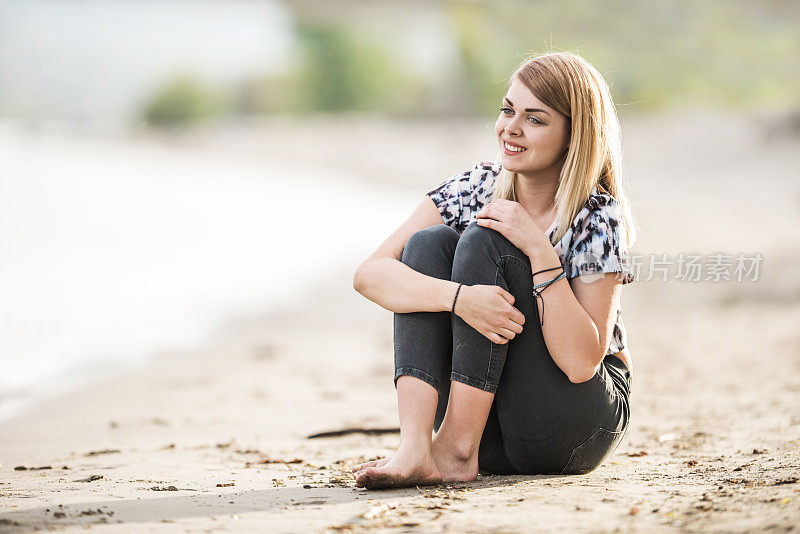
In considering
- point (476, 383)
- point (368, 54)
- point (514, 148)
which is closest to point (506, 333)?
point (476, 383)

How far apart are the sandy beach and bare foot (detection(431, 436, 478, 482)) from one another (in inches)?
1.0

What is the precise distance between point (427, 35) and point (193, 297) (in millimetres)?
36674

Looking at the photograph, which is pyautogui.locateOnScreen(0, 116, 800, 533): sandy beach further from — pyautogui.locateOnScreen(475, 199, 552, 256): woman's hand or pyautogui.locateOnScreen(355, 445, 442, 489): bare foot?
pyautogui.locateOnScreen(475, 199, 552, 256): woman's hand

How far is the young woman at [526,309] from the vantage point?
5.86ft

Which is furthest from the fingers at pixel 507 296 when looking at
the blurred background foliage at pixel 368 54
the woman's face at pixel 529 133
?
the blurred background foliage at pixel 368 54

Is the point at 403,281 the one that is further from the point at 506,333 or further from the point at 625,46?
the point at 625,46

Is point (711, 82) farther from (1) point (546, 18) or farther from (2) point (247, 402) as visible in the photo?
(2) point (247, 402)

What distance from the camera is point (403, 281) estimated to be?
74.4 inches

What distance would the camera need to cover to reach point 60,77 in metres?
50.7

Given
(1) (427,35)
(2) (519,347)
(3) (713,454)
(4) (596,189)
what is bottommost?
(3) (713,454)

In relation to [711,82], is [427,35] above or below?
above

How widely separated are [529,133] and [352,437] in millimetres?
1117

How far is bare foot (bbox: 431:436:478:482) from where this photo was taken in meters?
1.87

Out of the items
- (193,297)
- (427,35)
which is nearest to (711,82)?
(427,35)
